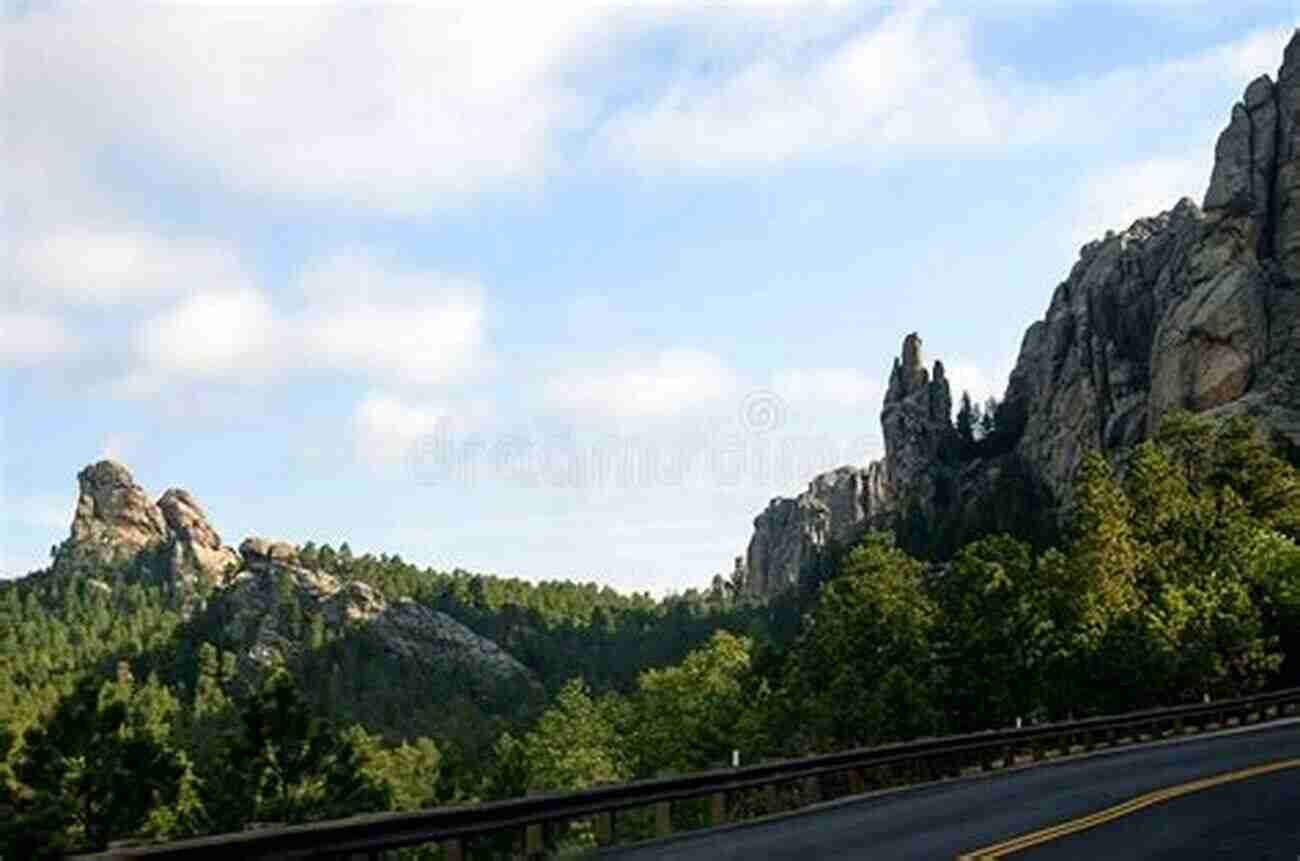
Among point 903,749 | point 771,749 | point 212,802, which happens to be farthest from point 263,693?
point 903,749

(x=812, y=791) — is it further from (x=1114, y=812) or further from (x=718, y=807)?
(x=1114, y=812)

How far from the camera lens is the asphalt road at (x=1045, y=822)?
15164 mm

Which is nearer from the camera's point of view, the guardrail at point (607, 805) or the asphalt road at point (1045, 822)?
the guardrail at point (607, 805)

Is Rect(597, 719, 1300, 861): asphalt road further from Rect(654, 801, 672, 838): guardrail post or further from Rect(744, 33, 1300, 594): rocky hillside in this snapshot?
Rect(744, 33, 1300, 594): rocky hillside

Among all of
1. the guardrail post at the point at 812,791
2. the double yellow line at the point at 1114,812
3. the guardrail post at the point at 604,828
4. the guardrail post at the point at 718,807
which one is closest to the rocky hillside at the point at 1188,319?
the double yellow line at the point at 1114,812

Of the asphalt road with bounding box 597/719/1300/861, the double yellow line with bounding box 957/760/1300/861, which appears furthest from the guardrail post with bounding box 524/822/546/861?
the double yellow line with bounding box 957/760/1300/861

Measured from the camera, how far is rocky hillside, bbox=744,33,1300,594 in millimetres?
137750

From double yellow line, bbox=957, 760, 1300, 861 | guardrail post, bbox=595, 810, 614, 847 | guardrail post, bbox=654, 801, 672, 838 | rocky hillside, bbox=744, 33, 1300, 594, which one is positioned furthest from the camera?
rocky hillside, bbox=744, 33, 1300, 594

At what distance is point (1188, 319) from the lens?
143 metres

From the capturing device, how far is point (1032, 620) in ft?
237

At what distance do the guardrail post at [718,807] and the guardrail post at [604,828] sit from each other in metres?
2.60

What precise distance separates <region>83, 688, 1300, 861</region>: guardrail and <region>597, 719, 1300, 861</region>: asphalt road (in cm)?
106

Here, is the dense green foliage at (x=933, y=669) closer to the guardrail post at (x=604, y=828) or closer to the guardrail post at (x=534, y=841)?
the guardrail post at (x=604, y=828)

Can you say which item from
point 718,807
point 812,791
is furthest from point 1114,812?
point 812,791
